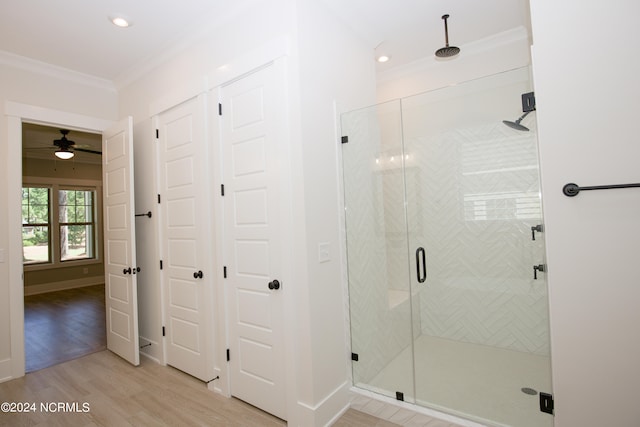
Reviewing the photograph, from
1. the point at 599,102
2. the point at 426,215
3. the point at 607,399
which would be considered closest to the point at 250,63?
the point at 426,215

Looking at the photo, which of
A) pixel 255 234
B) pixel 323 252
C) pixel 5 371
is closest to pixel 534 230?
pixel 323 252

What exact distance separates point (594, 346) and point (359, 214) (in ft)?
5.17

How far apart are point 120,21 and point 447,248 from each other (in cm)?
314

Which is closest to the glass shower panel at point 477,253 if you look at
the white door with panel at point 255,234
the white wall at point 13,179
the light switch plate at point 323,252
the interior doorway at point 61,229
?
the light switch plate at point 323,252

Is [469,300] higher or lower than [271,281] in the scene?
lower

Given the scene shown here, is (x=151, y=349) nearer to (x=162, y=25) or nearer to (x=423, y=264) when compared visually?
(x=423, y=264)

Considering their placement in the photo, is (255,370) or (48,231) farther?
(48,231)

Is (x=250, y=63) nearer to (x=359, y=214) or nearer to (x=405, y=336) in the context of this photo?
(x=359, y=214)

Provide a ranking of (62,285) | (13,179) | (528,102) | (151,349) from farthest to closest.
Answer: (62,285)
(151,349)
(13,179)
(528,102)

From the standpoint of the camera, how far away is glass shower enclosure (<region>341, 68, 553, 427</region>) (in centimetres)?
215

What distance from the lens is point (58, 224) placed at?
680cm

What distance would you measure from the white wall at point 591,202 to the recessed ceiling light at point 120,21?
2755 mm

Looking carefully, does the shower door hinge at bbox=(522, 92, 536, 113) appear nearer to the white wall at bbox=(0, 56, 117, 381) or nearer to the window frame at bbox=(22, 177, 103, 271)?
the white wall at bbox=(0, 56, 117, 381)

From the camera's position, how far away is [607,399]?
1.31 metres
